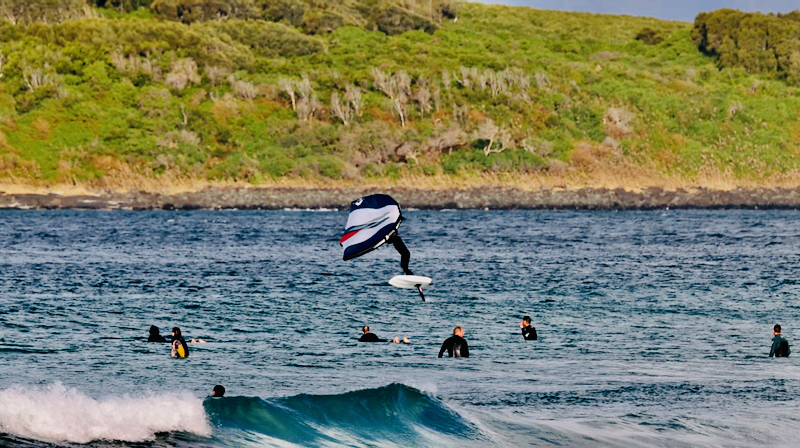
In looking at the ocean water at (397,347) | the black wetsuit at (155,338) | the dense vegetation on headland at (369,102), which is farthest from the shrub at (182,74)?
the black wetsuit at (155,338)

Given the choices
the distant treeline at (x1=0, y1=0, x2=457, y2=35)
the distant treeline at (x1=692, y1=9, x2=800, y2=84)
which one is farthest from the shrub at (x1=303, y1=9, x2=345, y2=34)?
the distant treeline at (x1=692, y1=9, x2=800, y2=84)

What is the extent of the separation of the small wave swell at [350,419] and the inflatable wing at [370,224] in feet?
15.0

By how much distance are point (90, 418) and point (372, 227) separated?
5.71 meters

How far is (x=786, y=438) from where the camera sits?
19.3 metres

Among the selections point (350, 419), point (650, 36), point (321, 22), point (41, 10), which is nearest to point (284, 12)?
point (321, 22)

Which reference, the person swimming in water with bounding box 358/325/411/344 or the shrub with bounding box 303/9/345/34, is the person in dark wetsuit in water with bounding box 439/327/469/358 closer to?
the person swimming in water with bounding box 358/325/411/344

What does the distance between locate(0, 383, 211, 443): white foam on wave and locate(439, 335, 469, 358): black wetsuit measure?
8.55 m

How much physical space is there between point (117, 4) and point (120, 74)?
41.9 meters

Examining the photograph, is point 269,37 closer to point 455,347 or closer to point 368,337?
point 368,337

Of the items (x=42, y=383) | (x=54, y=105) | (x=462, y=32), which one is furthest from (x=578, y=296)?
(x=462, y=32)

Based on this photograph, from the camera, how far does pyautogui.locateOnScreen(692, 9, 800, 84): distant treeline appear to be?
140625 millimetres

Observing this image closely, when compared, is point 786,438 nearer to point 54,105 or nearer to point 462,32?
point 54,105

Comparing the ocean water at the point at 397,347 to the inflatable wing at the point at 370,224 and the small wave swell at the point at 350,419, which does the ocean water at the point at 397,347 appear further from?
the inflatable wing at the point at 370,224

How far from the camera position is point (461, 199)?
10031cm
